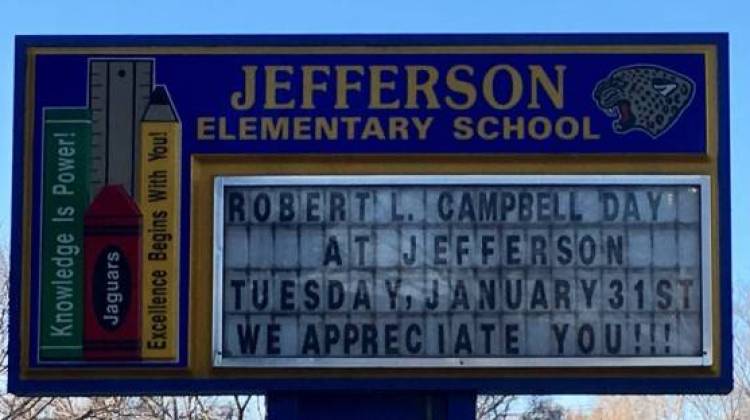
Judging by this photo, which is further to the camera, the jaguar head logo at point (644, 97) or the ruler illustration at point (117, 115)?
the jaguar head logo at point (644, 97)

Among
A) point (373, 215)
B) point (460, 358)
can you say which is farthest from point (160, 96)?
point (460, 358)

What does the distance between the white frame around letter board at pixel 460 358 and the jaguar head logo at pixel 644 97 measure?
0.39m

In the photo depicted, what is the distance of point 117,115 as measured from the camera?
1149 cm

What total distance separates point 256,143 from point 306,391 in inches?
66.6

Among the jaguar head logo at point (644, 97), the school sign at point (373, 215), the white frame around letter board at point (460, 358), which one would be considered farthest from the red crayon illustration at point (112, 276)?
the jaguar head logo at point (644, 97)

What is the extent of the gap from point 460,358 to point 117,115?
2.81m

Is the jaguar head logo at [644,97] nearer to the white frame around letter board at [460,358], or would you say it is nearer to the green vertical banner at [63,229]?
the white frame around letter board at [460,358]

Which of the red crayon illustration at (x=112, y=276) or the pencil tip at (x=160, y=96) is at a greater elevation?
the pencil tip at (x=160, y=96)

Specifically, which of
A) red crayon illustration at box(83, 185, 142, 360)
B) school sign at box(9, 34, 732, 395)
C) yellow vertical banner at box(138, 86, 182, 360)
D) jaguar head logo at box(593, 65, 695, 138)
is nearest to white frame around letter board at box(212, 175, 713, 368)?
school sign at box(9, 34, 732, 395)

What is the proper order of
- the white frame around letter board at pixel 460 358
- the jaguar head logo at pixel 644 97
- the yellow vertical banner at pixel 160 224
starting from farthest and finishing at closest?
the jaguar head logo at pixel 644 97 → the yellow vertical banner at pixel 160 224 → the white frame around letter board at pixel 460 358

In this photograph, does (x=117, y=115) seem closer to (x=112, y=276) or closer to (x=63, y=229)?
(x=63, y=229)

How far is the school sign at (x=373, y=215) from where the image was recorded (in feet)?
36.9

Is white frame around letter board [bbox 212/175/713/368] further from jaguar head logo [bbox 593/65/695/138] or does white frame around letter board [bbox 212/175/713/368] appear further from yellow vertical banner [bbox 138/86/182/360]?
jaguar head logo [bbox 593/65/695/138]

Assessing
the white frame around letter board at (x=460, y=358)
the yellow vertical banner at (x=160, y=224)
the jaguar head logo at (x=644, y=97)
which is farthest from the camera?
the jaguar head logo at (x=644, y=97)
